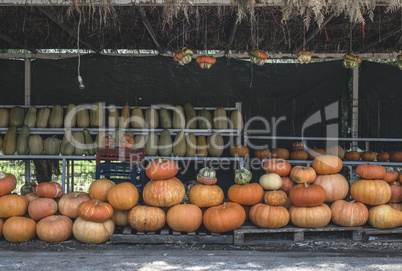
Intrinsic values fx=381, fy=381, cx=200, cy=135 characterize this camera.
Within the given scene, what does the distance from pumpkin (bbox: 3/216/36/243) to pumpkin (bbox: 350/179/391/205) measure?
13.5 ft

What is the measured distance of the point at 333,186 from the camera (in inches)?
198

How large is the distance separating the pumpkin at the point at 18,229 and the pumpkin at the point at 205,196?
1.97 meters

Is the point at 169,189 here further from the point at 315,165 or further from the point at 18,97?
the point at 18,97

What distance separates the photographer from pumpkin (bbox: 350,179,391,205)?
485 centimetres

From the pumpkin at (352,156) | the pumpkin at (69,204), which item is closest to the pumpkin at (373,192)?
the pumpkin at (352,156)

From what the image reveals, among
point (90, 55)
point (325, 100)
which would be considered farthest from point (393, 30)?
point (90, 55)

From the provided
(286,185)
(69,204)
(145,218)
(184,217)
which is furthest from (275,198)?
(69,204)

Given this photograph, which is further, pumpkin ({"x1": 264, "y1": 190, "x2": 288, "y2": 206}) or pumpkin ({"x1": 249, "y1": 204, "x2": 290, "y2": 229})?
pumpkin ({"x1": 264, "y1": 190, "x2": 288, "y2": 206})

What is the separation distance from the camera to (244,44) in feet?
24.7

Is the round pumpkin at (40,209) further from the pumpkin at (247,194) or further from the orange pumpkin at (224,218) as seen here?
the pumpkin at (247,194)

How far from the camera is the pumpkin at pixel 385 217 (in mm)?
4750

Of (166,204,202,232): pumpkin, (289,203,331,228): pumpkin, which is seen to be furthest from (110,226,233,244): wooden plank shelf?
(289,203,331,228): pumpkin

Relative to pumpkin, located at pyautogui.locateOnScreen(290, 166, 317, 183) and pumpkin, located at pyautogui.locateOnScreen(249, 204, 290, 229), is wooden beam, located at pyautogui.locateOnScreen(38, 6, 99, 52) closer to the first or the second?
pumpkin, located at pyautogui.locateOnScreen(249, 204, 290, 229)

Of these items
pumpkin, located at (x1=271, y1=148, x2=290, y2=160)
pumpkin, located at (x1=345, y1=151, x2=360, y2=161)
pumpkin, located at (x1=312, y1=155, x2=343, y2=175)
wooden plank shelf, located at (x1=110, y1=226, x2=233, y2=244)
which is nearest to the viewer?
wooden plank shelf, located at (x1=110, y1=226, x2=233, y2=244)
